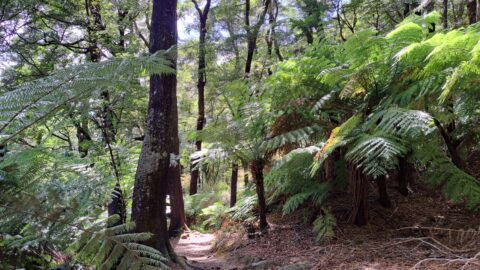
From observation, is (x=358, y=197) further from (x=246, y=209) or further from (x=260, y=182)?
(x=246, y=209)

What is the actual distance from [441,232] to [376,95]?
Result: 1.44 m

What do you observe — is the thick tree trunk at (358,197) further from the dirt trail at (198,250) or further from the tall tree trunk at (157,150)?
the tall tree trunk at (157,150)

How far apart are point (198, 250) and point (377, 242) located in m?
3.81

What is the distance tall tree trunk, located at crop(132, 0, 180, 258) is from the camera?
3893mm

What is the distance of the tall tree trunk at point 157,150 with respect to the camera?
3893 millimetres

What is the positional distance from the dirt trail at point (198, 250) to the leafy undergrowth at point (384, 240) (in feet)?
0.93

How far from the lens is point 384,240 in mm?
3500

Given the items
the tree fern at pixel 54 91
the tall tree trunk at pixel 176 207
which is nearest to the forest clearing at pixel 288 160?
the tree fern at pixel 54 91

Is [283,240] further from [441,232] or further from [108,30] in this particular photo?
[108,30]

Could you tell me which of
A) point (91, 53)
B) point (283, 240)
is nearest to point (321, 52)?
point (283, 240)

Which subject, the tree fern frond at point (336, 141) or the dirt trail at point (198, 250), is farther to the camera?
the dirt trail at point (198, 250)

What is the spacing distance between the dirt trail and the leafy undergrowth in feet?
0.93

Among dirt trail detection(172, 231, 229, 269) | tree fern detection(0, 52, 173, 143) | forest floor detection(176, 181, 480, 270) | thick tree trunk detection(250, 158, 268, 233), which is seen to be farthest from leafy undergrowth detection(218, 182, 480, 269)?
tree fern detection(0, 52, 173, 143)

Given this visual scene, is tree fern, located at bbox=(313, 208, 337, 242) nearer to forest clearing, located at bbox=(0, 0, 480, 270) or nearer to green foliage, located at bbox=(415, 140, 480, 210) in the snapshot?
forest clearing, located at bbox=(0, 0, 480, 270)
